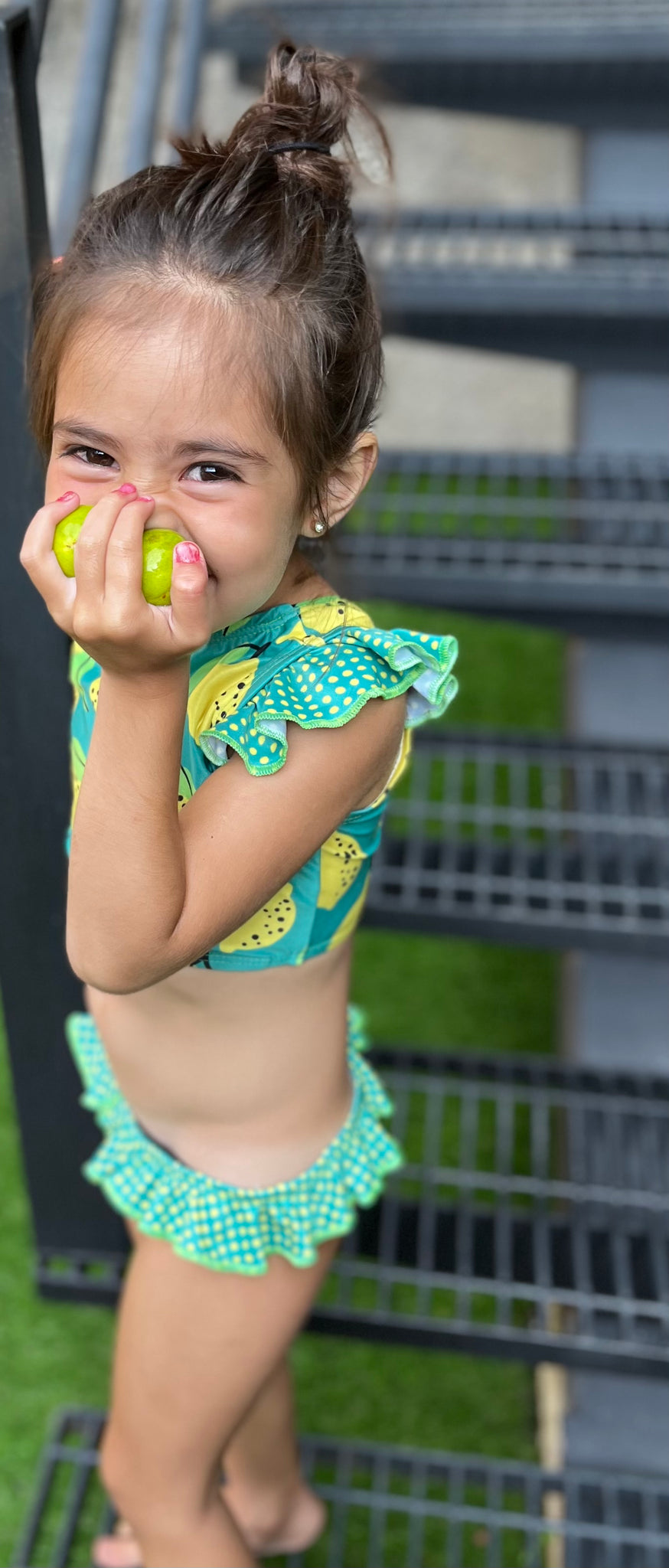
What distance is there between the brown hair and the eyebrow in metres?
0.03

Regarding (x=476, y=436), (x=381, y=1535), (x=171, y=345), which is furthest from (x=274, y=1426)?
(x=476, y=436)

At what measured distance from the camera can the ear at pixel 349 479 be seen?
1.13 meters

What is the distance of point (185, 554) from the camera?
0.94 meters

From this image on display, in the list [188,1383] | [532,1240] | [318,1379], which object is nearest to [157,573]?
[188,1383]

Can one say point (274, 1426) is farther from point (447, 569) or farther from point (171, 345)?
point (171, 345)

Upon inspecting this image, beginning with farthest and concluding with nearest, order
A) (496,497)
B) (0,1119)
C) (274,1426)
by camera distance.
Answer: (0,1119) → (496,497) → (274,1426)

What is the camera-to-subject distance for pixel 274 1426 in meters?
1.75

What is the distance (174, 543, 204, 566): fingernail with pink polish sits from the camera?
0.94 meters

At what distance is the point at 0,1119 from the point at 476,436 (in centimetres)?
317

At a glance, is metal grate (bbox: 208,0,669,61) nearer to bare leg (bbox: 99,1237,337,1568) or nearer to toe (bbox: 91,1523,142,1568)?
bare leg (bbox: 99,1237,337,1568)

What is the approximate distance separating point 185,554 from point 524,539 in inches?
53.6

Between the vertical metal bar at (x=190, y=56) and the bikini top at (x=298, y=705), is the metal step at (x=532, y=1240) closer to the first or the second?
the bikini top at (x=298, y=705)

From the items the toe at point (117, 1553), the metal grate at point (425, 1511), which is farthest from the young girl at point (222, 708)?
the metal grate at point (425, 1511)

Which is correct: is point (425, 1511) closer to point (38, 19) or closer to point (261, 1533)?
point (261, 1533)
